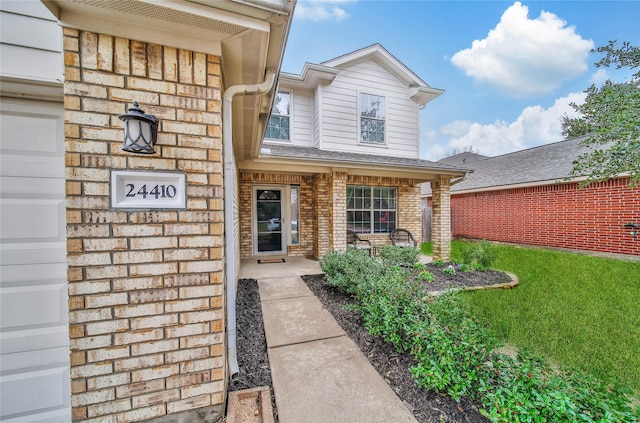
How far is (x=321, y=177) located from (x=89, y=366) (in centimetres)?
585

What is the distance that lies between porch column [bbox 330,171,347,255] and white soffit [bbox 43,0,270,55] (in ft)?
15.6

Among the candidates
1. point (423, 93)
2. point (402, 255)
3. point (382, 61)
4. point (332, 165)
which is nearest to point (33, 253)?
point (332, 165)

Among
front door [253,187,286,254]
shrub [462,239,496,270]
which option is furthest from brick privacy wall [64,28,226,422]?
shrub [462,239,496,270]

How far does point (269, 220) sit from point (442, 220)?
497 cm

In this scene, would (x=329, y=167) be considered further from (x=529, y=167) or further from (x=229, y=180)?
(x=529, y=167)

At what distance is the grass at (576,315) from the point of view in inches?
103

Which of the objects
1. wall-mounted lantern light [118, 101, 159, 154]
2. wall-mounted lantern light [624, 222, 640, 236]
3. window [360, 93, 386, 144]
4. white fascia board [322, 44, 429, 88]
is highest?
white fascia board [322, 44, 429, 88]

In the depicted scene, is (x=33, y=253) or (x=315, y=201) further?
(x=315, y=201)

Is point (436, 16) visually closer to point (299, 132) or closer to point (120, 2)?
point (299, 132)

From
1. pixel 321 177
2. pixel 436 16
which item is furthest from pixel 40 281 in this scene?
pixel 436 16

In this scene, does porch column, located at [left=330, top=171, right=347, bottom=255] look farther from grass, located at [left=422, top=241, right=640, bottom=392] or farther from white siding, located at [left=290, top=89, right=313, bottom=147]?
grass, located at [left=422, top=241, right=640, bottom=392]

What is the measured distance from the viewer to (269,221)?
279 inches

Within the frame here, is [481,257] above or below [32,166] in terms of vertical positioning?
below

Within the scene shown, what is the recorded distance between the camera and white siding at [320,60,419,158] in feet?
24.2
